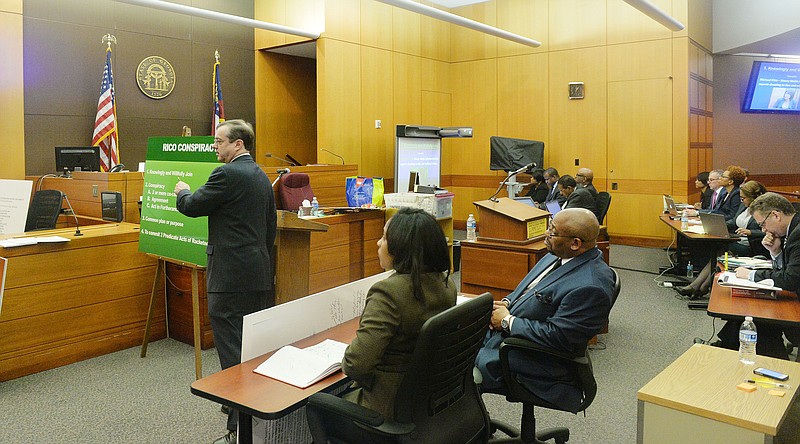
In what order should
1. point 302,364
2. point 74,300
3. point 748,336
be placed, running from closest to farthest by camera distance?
1. point 302,364
2. point 748,336
3. point 74,300

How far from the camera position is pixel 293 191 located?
19.9ft

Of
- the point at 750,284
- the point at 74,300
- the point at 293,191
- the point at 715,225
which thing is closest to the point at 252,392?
the point at 750,284

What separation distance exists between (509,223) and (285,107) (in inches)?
280

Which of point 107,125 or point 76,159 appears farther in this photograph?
point 107,125

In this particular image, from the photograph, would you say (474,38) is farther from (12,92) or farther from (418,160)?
(12,92)

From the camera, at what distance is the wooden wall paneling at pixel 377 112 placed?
A: 33.8 ft

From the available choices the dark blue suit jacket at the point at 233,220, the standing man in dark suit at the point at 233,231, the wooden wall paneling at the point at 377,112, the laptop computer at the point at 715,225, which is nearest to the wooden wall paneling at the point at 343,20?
the wooden wall paneling at the point at 377,112

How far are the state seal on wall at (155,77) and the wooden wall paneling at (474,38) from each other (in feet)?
17.3

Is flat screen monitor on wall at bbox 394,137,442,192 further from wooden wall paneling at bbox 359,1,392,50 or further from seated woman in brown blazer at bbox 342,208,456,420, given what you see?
seated woman in brown blazer at bbox 342,208,456,420

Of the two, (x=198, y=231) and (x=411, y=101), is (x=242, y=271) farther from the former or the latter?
(x=411, y=101)

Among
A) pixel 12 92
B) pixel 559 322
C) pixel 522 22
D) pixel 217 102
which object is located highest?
pixel 522 22

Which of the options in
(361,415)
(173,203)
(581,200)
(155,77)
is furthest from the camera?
(155,77)

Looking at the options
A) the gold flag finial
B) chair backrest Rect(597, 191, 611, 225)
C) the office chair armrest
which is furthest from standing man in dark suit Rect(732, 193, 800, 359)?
the gold flag finial

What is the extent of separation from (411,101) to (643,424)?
9.27m
